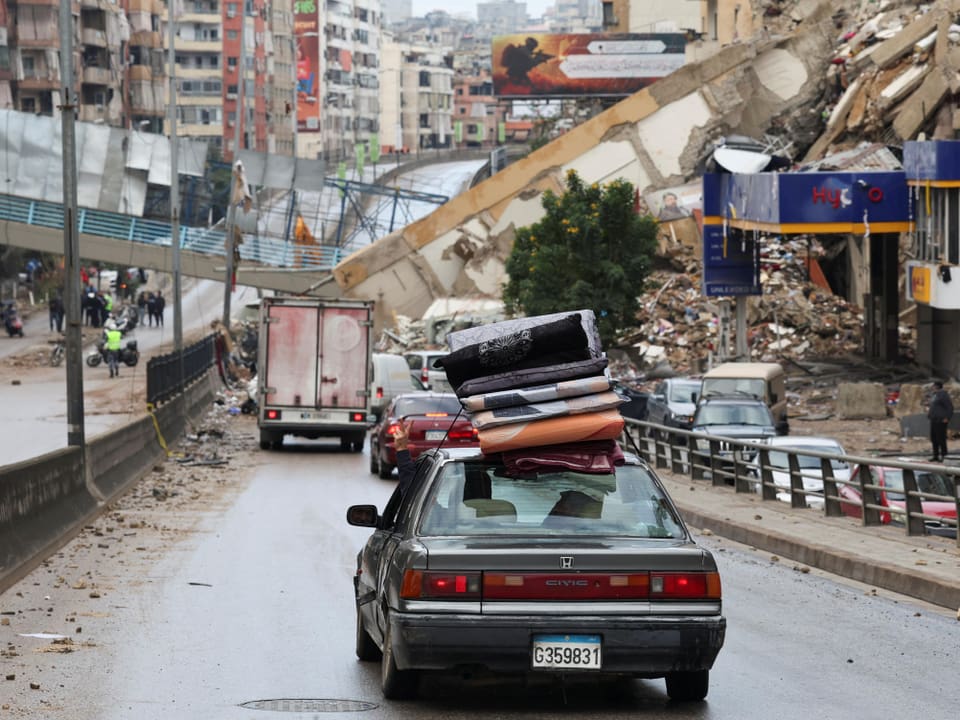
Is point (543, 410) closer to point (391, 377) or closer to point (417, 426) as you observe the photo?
point (417, 426)

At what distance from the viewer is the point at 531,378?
9.48m

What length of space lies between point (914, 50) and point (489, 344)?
52256mm

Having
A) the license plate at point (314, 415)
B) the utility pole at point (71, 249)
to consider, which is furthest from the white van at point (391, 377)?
the utility pole at point (71, 249)

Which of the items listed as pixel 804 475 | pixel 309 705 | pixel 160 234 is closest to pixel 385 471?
pixel 804 475

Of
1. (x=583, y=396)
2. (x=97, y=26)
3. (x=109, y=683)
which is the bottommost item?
(x=109, y=683)

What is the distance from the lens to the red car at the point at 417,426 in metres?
26.5

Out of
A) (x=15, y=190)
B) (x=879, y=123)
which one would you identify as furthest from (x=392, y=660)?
(x=15, y=190)

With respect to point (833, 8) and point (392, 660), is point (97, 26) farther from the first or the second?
point (392, 660)

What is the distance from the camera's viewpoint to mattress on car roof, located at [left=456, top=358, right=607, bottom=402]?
9461 millimetres

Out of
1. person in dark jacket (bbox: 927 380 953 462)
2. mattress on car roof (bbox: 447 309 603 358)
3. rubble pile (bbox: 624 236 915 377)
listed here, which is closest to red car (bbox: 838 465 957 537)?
person in dark jacket (bbox: 927 380 953 462)

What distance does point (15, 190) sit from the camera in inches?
2739

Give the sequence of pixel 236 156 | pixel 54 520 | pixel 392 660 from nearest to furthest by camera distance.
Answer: pixel 392 660, pixel 54 520, pixel 236 156

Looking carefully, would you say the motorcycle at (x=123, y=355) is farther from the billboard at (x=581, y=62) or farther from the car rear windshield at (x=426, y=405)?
the billboard at (x=581, y=62)

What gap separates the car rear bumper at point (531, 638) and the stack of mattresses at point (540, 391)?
0.99 metres
